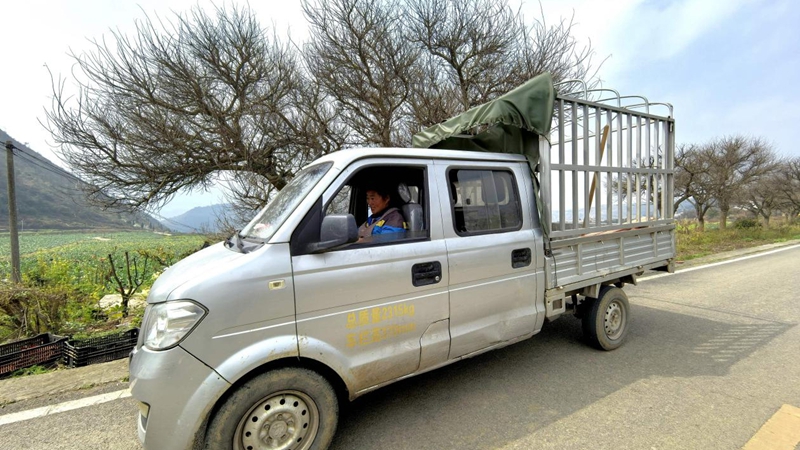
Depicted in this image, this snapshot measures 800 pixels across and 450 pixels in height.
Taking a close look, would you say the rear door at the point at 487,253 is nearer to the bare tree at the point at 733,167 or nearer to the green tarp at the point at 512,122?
the green tarp at the point at 512,122

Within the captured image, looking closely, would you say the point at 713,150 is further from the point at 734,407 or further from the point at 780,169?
the point at 734,407

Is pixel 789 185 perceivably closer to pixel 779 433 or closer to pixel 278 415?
pixel 779 433

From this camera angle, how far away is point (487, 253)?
3.08 metres

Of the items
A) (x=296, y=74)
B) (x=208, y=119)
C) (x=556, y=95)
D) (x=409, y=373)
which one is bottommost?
(x=409, y=373)

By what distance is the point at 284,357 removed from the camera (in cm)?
223

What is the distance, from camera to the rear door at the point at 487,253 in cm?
294

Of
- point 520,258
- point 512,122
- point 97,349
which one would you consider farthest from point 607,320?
point 97,349

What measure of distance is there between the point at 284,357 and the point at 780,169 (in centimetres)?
4279

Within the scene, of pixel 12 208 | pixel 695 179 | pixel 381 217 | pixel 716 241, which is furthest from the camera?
pixel 695 179

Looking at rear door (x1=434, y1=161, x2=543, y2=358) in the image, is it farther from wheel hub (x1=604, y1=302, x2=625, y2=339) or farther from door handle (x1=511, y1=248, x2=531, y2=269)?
wheel hub (x1=604, y1=302, x2=625, y2=339)

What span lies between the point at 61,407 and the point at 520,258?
4204mm

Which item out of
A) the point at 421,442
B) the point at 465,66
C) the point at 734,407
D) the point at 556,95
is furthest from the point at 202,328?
the point at 465,66

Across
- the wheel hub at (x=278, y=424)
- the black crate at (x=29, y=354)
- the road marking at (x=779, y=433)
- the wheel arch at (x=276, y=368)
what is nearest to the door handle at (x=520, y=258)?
the wheel arch at (x=276, y=368)

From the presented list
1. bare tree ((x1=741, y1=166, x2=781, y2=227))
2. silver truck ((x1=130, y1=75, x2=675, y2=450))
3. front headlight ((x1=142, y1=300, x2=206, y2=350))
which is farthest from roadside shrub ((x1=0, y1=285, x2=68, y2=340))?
bare tree ((x1=741, y1=166, x2=781, y2=227))
